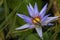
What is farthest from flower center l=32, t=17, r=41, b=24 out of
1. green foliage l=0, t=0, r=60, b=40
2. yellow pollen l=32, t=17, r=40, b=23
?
green foliage l=0, t=0, r=60, b=40

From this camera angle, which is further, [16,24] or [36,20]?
[16,24]

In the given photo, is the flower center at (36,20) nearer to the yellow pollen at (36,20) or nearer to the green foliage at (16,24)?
the yellow pollen at (36,20)

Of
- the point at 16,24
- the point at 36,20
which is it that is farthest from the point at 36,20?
the point at 16,24

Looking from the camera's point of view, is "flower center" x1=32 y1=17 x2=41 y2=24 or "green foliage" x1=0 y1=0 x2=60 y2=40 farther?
"green foliage" x1=0 y1=0 x2=60 y2=40

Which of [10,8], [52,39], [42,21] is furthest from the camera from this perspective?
[10,8]

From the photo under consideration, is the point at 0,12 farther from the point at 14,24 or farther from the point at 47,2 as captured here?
the point at 47,2

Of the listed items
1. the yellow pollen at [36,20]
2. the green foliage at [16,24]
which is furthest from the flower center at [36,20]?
the green foliage at [16,24]

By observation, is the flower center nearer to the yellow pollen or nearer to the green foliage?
the yellow pollen

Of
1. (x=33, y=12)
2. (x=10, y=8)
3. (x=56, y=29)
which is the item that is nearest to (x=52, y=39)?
(x=56, y=29)

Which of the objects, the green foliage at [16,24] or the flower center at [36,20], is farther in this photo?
the green foliage at [16,24]

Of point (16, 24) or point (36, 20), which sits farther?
point (16, 24)

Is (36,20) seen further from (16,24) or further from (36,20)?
(16,24)
